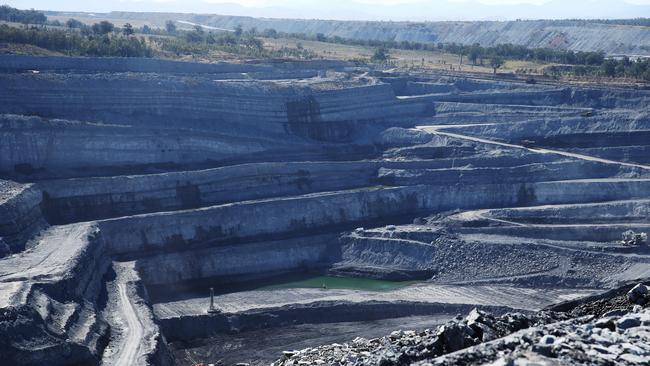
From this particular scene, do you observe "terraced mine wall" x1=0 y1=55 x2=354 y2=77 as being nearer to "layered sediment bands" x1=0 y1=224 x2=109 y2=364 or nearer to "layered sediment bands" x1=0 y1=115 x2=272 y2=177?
"layered sediment bands" x1=0 y1=115 x2=272 y2=177

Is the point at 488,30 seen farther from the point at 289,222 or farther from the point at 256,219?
the point at 256,219

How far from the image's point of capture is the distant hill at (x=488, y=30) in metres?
118

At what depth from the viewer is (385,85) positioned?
7625 cm

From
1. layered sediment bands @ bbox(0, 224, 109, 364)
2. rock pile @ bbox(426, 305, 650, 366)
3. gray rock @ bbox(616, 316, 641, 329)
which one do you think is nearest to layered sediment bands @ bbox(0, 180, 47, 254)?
layered sediment bands @ bbox(0, 224, 109, 364)

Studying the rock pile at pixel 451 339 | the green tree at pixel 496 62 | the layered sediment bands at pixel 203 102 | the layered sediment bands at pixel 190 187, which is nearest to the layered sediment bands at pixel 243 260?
the layered sediment bands at pixel 190 187

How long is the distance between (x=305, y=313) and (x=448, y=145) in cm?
2580

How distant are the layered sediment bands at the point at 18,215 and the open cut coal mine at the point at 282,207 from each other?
0.43ft

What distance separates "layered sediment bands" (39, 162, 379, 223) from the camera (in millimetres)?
51062

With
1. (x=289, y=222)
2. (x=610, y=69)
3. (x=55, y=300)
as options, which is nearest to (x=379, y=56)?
(x=610, y=69)

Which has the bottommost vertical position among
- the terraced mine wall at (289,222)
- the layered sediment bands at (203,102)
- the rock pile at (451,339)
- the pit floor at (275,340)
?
the pit floor at (275,340)

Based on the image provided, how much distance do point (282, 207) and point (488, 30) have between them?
90.4m

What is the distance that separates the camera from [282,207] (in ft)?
181

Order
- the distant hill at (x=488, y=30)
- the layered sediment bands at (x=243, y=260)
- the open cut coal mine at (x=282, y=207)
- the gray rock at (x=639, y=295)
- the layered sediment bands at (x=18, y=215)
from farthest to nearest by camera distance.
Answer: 1. the distant hill at (x=488, y=30)
2. the layered sediment bands at (x=243, y=260)
3. the layered sediment bands at (x=18, y=215)
4. the open cut coal mine at (x=282, y=207)
5. the gray rock at (x=639, y=295)

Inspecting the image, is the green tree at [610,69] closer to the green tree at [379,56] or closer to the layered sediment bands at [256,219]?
the green tree at [379,56]
